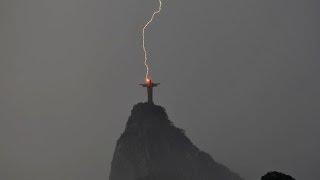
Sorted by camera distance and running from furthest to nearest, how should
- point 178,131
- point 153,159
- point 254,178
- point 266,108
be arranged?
point 266,108, point 254,178, point 178,131, point 153,159

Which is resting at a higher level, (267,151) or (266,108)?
(266,108)

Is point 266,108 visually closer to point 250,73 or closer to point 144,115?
point 250,73

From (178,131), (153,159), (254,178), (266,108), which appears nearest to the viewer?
(153,159)

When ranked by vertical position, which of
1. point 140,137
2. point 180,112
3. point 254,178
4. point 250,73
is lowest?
point 254,178

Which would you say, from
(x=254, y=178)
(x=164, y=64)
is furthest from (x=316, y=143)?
(x=164, y=64)

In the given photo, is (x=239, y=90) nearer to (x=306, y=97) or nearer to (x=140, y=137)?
(x=306, y=97)

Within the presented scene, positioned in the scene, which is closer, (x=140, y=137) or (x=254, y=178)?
(x=140, y=137)
